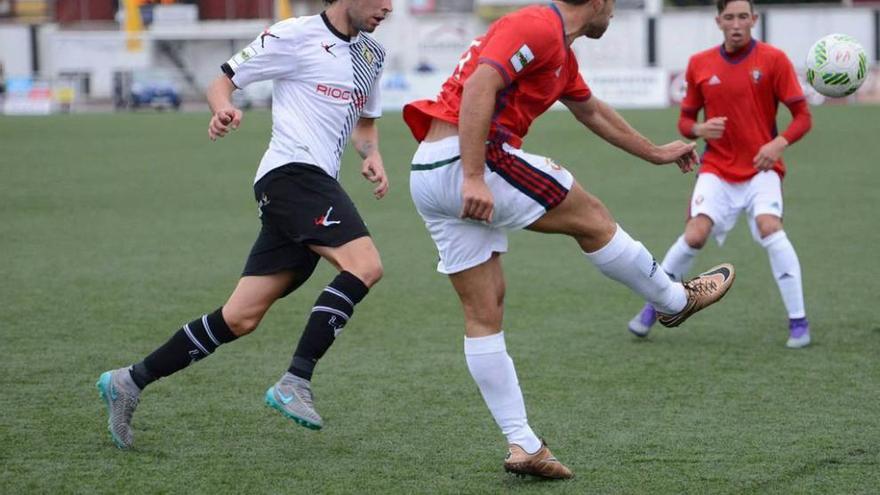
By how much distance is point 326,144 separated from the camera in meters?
5.54

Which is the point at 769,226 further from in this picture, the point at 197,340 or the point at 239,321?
the point at 197,340

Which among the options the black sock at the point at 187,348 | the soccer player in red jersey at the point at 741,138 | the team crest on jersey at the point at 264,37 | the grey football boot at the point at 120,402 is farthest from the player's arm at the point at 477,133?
the soccer player in red jersey at the point at 741,138

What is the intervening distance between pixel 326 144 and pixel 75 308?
4.26 m

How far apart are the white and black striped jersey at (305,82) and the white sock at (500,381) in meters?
1.12

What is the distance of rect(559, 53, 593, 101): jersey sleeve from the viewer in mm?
4957

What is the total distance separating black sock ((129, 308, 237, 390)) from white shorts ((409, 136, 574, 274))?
118cm

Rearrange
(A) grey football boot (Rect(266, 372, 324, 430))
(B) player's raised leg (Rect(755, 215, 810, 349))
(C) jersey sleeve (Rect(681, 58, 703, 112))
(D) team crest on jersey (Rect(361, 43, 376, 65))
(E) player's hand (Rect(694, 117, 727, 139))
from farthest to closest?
(C) jersey sleeve (Rect(681, 58, 703, 112)) → (B) player's raised leg (Rect(755, 215, 810, 349)) → (E) player's hand (Rect(694, 117, 727, 139)) → (D) team crest on jersey (Rect(361, 43, 376, 65)) → (A) grey football boot (Rect(266, 372, 324, 430))

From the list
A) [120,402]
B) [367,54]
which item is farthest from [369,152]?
[120,402]

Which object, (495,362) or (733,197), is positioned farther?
(733,197)

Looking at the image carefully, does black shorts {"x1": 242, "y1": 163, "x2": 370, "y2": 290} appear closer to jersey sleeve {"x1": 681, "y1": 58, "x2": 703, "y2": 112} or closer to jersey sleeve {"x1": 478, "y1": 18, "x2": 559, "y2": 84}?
jersey sleeve {"x1": 478, "y1": 18, "x2": 559, "y2": 84}

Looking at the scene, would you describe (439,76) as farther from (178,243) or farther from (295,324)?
(295,324)

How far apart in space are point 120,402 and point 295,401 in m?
0.87

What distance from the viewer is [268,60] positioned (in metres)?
5.51

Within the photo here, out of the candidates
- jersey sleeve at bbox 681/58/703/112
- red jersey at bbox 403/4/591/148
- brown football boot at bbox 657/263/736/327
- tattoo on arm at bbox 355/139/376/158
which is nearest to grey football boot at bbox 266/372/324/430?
red jersey at bbox 403/4/591/148
